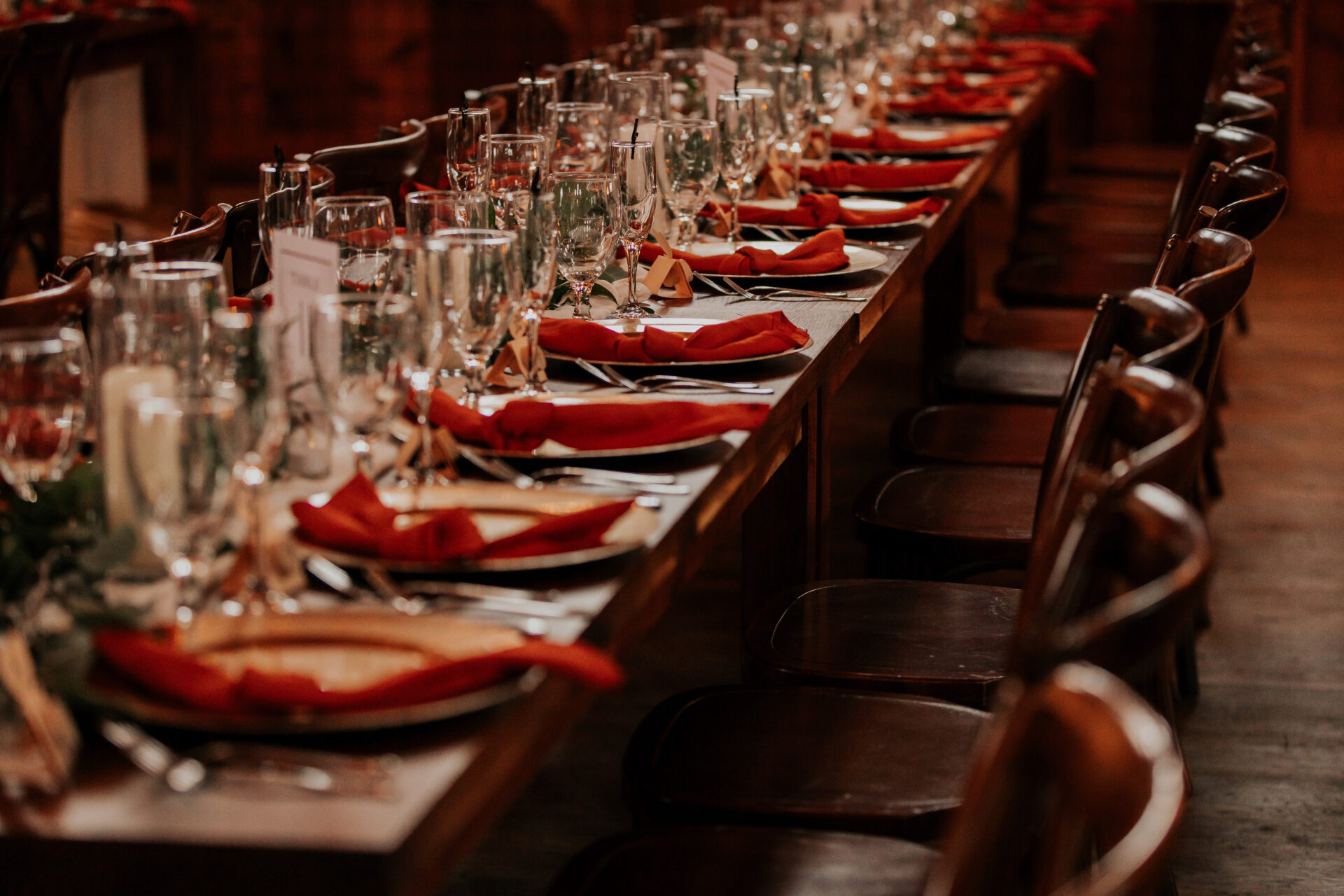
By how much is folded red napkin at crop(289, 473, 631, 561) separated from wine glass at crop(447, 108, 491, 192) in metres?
1.00

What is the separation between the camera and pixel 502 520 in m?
1.23

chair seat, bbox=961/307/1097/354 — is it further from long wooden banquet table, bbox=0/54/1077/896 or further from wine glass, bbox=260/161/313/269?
long wooden banquet table, bbox=0/54/1077/896

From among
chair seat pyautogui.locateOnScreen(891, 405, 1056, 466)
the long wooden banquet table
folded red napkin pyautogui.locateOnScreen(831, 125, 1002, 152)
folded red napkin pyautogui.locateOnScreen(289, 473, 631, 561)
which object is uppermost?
folded red napkin pyautogui.locateOnScreen(831, 125, 1002, 152)

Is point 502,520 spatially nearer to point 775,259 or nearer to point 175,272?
point 175,272

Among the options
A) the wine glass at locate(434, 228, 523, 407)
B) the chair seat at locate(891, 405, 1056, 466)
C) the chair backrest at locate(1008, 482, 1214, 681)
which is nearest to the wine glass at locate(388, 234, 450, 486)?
the wine glass at locate(434, 228, 523, 407)

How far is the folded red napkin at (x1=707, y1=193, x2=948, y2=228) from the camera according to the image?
2.48 m

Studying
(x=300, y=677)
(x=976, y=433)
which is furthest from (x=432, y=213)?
(x=976, y=433)

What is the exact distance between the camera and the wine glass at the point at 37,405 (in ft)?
3.77

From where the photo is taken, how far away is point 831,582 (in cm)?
207

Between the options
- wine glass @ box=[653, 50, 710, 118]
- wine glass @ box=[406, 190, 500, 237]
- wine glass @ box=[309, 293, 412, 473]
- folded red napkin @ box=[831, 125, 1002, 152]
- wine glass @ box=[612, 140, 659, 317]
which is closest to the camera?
wine glass @ box=[309, 293, 412, 473]

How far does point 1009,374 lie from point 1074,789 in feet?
7.59

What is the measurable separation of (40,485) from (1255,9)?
5.56 metres

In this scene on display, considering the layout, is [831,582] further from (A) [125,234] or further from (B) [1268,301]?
(A) [125,234]

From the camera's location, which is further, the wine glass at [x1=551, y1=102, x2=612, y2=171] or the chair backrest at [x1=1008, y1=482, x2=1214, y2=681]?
the wine glass at [x1=551, y1=102, x2=612, y2=171]
